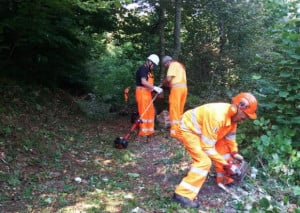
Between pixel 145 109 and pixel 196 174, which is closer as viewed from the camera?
pixel 196 174

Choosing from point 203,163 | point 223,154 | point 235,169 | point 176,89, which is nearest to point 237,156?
point 223,154

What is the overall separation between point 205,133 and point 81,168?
113 inches

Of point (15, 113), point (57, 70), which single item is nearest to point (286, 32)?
point (15, 113)

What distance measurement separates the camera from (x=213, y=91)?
11.7 metres

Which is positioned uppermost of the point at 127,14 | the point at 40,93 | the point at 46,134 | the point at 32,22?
the point at 127,14

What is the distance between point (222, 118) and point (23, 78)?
260 inches

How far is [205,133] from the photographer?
501cm

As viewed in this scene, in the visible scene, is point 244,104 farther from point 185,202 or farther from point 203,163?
point 185,202

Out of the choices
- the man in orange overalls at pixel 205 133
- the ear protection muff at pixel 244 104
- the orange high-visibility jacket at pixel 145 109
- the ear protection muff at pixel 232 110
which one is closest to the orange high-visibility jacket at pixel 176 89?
the orange high-visibility jacket at pixel 145 109

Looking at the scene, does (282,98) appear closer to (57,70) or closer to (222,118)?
(222,118)

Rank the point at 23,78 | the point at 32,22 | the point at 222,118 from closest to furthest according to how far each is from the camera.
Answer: the point at 222,118 → the point at 32,22 → the point at 23,78

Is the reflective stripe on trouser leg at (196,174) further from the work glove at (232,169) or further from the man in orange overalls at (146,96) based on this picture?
the man in orange overalls at (146,96)

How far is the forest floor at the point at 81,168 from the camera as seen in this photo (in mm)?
5223

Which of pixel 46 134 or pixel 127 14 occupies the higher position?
pixel 127 14
